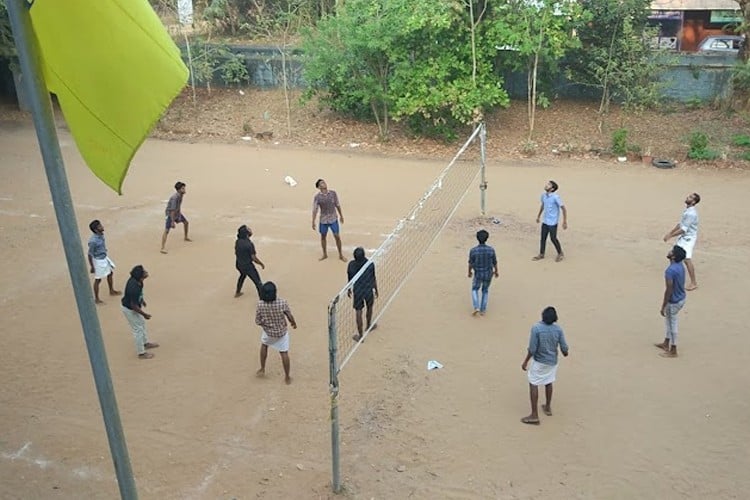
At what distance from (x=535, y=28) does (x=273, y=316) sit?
11.7 metres

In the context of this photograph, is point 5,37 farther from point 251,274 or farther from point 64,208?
point 64,208

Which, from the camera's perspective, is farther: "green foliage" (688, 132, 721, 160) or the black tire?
"green foliage" (688, 132, 721, 160)

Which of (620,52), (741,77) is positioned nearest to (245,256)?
(620,52)

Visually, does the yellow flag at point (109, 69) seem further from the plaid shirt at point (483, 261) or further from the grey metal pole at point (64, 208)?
the plaid shirt at point (483, 261)

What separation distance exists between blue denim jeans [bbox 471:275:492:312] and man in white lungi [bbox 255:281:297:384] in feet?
8.90

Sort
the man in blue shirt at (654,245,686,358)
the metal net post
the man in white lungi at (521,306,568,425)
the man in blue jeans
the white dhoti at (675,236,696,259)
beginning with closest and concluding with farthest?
the metal net post, the man in white lungi at (521,306,568,425), the man in blue shirt at (654,245,686,358), the man in blue jeans, the white dhoti at (675,236,696,259)

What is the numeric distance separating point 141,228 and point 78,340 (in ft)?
13.3

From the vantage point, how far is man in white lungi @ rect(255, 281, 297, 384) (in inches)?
304

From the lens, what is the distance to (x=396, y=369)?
8492 millimetres

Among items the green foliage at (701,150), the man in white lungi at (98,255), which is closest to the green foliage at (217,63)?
the man in white lungi at (98,255)

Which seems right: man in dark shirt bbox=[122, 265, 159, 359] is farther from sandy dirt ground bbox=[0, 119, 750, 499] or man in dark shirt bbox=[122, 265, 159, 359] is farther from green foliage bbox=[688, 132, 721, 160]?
green foliage bbox=[688, 132, 721, 160]

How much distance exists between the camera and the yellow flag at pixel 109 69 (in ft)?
11.2

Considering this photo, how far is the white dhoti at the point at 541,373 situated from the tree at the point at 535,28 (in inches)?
431

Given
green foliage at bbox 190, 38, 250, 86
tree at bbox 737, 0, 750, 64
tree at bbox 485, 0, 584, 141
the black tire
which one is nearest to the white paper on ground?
the black tire
